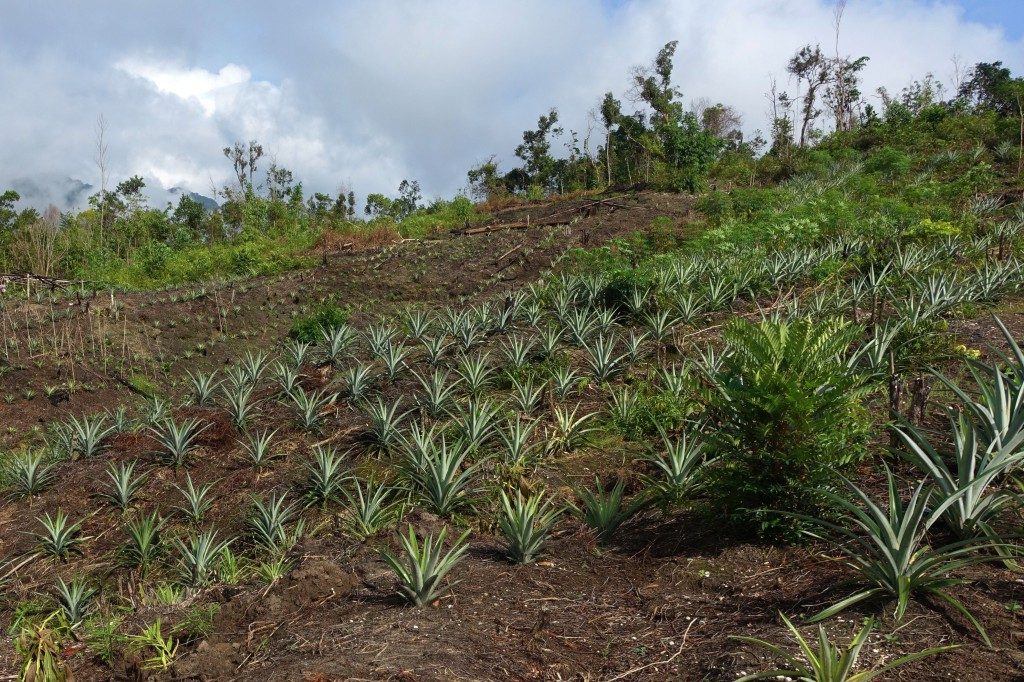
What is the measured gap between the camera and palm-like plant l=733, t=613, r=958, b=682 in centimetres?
212

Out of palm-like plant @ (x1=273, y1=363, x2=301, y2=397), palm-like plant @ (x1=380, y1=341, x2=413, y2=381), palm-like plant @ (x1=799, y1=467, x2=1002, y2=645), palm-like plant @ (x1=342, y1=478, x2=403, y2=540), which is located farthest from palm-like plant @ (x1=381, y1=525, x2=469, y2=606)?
palm-like plant @ (x1=273, y1=363, x2=301, y2=397)

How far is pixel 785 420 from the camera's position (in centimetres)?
322

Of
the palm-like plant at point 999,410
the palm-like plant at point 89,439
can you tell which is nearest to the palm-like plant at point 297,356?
the palm-like plant at point 89,439

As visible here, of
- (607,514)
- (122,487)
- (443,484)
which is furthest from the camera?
(122,487)

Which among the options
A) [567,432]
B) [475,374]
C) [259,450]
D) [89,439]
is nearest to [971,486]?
[567,432]

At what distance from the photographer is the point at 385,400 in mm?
6906

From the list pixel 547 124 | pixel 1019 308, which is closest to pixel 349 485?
pixel 1019 308

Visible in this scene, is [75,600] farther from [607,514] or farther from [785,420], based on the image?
[785,420]

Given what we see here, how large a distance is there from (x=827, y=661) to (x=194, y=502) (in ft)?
14.4

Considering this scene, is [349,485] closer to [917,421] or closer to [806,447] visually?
[806,447]

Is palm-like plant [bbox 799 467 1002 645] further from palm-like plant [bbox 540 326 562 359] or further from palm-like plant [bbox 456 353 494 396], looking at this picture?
palm-like plant [bbox 540 326 562 359]

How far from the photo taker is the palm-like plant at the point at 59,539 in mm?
5242

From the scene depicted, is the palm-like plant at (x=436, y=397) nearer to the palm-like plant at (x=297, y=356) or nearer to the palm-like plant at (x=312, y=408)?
the palm-like plant at (x=312, y=408)

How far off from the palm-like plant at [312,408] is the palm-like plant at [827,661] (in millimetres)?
4674
